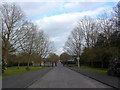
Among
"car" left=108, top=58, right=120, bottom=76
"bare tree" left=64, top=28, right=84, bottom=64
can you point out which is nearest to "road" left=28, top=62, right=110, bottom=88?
"car" left=108, top=58, right=120, bottom=76

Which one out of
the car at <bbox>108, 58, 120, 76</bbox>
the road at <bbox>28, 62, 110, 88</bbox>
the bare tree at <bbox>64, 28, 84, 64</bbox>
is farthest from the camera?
the bare tree at <bbox>64, 28, 84, 64</bbox>

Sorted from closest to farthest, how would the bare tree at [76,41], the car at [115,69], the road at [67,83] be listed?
1. the road at [67,83]
2. the car at [115,69]
3. the bare tree at [76,41]

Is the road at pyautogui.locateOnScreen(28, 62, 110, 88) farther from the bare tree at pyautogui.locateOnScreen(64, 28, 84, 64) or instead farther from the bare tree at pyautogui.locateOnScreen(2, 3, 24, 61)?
the bare tree at pyautogui.locateOnScreen(64, 28, 84, 64)

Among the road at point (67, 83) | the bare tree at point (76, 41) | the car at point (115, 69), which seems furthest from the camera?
the bare tree at point (76, 41)

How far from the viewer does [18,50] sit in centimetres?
4506

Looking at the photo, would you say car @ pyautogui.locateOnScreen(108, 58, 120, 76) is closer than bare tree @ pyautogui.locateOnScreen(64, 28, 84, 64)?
Yes

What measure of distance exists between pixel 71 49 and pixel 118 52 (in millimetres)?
61550

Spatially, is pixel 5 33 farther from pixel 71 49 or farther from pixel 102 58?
pixel 71 49

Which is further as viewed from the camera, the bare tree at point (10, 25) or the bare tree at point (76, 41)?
the bare tree at point (76, 41)

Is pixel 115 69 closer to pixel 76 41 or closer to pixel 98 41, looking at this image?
pixel 98 41

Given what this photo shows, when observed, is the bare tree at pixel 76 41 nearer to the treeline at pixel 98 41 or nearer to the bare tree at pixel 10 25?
the treeline at pixel 98 41

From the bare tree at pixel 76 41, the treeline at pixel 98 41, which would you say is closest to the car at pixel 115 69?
the treeline at pixel 98 41

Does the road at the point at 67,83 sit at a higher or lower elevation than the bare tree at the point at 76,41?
lower

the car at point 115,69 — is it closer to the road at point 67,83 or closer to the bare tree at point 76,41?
the road at point 67,83
